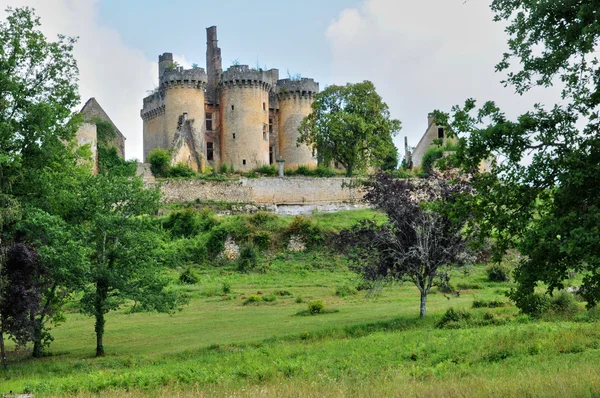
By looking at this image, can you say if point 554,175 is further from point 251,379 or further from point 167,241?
point 167,241

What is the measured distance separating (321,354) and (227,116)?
163ft

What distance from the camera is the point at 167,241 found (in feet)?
90.3

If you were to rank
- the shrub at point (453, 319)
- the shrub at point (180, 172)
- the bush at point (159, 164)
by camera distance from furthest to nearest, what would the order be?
the bush at point (159, 164)
the shrub at point (180, 172)
the shrub at point (453, 319)

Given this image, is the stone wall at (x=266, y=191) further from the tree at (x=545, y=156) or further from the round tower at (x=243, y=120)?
the tree at (x=545, y=156)

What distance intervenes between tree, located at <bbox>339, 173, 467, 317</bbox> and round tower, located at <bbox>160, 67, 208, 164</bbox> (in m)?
39.6

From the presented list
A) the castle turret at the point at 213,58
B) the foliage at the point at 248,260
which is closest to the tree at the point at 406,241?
the foliage at the point at 248,260

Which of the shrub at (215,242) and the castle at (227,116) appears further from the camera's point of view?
the castle at (227,116)

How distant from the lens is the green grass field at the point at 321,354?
15.5m

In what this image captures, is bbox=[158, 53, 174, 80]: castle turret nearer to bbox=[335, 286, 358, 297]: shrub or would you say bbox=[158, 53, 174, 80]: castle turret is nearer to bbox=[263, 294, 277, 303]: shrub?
bbox=[335, 286, 358, 297]: shrub

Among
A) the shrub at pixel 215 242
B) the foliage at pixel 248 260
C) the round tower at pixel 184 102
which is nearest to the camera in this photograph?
the foliage at pixel 248 260

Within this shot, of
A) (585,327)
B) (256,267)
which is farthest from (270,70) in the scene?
(585,327)

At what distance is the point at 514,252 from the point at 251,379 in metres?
31.0

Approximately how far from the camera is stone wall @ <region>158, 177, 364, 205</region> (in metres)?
58.0

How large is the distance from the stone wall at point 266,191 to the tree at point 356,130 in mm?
2953
